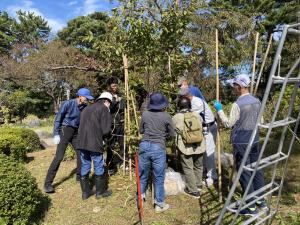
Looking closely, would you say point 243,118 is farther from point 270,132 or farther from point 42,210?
point 42,210

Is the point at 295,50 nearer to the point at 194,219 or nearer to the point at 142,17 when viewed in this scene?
the point at 142,17

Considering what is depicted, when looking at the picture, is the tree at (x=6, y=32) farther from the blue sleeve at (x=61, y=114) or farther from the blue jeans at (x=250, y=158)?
the blue jeans at (x=250, y=158)

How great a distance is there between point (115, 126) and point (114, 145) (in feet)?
1.60

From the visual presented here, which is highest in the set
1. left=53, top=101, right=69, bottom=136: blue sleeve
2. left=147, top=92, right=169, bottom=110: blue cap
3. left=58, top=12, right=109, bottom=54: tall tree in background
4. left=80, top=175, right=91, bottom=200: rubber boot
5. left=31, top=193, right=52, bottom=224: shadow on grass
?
left=58, top=12, right=109, bottom=54: tall tree in background

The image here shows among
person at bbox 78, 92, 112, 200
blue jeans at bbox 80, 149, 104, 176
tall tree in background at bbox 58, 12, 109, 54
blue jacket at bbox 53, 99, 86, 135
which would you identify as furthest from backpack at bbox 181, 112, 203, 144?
tall tree in background at bbox 58, 12, 109, 54

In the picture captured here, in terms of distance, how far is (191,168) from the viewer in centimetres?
545

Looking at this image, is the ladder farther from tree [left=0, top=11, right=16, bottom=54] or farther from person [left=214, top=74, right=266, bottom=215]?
tree [left=0, top=11, right=16, bottom=54]

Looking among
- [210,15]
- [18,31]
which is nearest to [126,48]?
[210,15]

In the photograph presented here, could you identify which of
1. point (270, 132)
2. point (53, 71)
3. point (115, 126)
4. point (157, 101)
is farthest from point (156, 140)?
point (53, 71)

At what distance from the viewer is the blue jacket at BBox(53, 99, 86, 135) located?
6.03 m

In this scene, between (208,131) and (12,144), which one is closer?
(208,131)

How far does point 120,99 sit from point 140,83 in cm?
49

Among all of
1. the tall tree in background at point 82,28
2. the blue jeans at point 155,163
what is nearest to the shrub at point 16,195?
the blue jeans at point 155,163

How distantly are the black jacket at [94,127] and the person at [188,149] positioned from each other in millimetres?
1124
